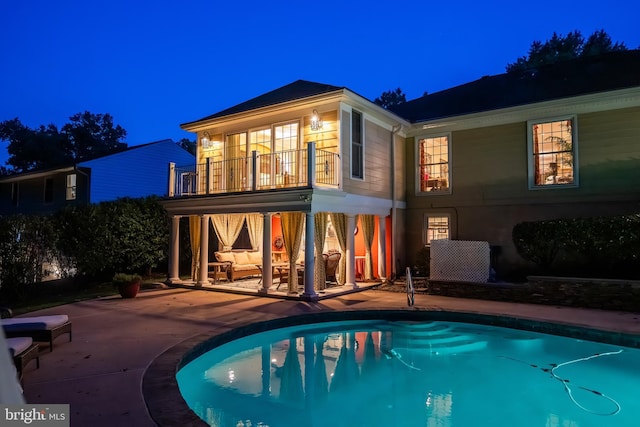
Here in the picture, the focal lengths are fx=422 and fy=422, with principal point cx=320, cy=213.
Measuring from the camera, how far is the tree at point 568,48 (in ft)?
76.8

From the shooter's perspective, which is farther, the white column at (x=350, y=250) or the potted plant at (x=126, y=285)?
the white column at (x=350, y=250)

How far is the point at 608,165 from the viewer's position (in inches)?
414

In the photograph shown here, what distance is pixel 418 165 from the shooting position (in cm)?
1331

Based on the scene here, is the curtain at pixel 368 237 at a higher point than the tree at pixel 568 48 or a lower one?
lower

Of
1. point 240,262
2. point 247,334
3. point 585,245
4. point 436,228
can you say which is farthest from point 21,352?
point 436,228

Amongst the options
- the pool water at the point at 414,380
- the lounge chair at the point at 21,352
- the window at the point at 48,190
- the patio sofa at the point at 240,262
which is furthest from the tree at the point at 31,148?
the pool water at the point at 414,380

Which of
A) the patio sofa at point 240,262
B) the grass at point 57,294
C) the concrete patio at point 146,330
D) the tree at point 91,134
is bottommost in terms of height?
the grass at point 57,294

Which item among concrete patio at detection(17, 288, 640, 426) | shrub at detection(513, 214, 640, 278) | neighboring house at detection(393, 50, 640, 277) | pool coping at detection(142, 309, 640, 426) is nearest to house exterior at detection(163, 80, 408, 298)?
neighboring house at detection(393, 50, 640, 277)

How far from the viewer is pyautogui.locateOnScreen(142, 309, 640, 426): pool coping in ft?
12.2

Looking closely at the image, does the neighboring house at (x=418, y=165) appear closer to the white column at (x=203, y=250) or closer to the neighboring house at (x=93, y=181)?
the white column at (x=203, y=250)

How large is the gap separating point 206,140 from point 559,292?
10642 millimetres

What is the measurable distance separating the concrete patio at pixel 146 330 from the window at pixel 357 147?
325cm

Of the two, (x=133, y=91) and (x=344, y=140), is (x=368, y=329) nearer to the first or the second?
(x=344, y=140)

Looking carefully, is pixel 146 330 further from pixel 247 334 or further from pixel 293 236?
pixel 293 236
